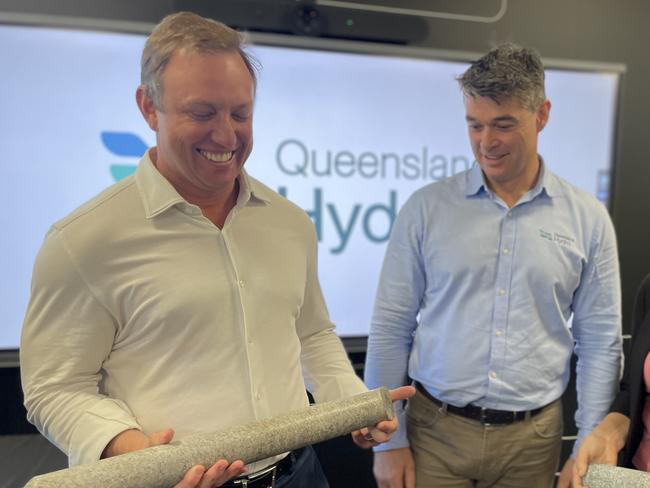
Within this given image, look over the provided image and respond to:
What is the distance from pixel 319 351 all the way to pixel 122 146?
127 cm

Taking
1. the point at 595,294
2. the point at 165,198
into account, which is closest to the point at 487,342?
the point at 595,294

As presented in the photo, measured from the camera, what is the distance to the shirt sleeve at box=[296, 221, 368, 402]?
4.11 ft

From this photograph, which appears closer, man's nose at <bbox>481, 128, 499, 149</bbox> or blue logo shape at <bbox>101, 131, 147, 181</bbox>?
man's nose at <bbox>481, 128, 499, 149</bbox>

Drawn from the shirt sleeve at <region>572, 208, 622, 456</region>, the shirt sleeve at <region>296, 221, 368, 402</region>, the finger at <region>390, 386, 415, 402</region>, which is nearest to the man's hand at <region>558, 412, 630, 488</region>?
the shirt sleeve at <region>572, 208, 622, 456</region>

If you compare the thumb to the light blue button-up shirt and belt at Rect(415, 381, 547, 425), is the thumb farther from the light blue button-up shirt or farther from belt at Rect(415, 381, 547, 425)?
belt at Rect(415, 381, 547, 425)

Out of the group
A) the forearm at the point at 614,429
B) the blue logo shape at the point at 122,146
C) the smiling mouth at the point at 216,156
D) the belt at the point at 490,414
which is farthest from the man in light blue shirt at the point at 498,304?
the blue logo shape at the point at 122,146

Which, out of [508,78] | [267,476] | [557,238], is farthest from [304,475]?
[508,78]

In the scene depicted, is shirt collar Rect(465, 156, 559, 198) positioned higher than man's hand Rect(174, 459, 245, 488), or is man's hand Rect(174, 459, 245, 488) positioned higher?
shirt collar Rect(465, 156, 559, 198)

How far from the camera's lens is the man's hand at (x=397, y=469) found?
63.0 inches

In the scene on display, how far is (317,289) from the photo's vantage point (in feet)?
4.26

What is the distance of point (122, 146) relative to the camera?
2.02 metres

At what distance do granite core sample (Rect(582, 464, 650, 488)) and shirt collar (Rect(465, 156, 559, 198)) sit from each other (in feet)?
2.49

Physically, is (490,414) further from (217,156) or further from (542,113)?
(217,156)

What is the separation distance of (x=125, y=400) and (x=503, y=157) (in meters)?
1.18
